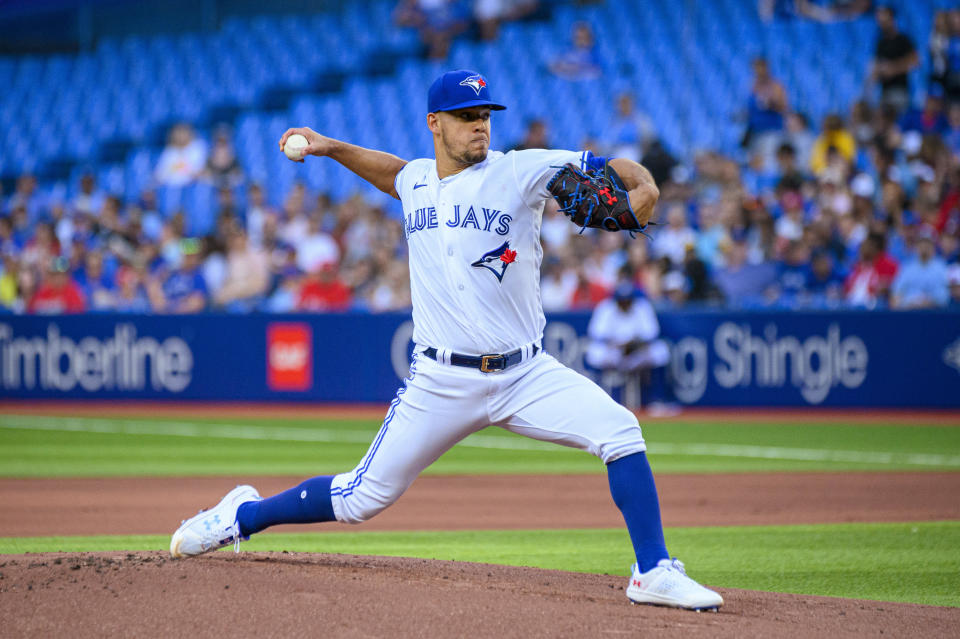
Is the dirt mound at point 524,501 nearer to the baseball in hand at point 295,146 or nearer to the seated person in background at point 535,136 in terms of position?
the baseball in hand at point 295,146

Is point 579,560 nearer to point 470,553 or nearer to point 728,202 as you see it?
point 470,553

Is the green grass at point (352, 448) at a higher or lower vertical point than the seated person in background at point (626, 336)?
lower

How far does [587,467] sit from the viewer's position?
36.1 feet

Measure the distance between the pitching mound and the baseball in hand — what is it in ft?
5.60

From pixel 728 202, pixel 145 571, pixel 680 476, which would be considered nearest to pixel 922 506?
pixel 680 476

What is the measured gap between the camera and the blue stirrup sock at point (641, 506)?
4742mm

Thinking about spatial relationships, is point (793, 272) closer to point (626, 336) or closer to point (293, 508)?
point (626, 336)

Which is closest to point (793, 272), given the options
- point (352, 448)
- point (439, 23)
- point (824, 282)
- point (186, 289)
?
point (824, 282)

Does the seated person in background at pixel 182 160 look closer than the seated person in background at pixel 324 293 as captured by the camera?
No

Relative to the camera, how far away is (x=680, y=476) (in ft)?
33.5

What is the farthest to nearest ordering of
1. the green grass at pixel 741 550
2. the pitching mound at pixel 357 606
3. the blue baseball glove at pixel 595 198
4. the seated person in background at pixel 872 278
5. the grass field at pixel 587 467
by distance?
1. the seated person in background at pixel 872 278
2. the grass field at pixel 587 467
3. the green grass at pixel 741 550
4. the blue baseball glove at pixel 595 198
5. the pitching mound at pixel 357 606

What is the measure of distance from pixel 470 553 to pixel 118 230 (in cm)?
1332

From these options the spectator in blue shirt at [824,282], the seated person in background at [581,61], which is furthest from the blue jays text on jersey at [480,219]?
the seated person in background at [581,61]

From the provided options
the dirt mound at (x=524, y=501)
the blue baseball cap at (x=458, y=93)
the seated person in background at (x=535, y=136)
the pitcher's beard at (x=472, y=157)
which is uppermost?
the seated person in background at (x=535, y=136)
